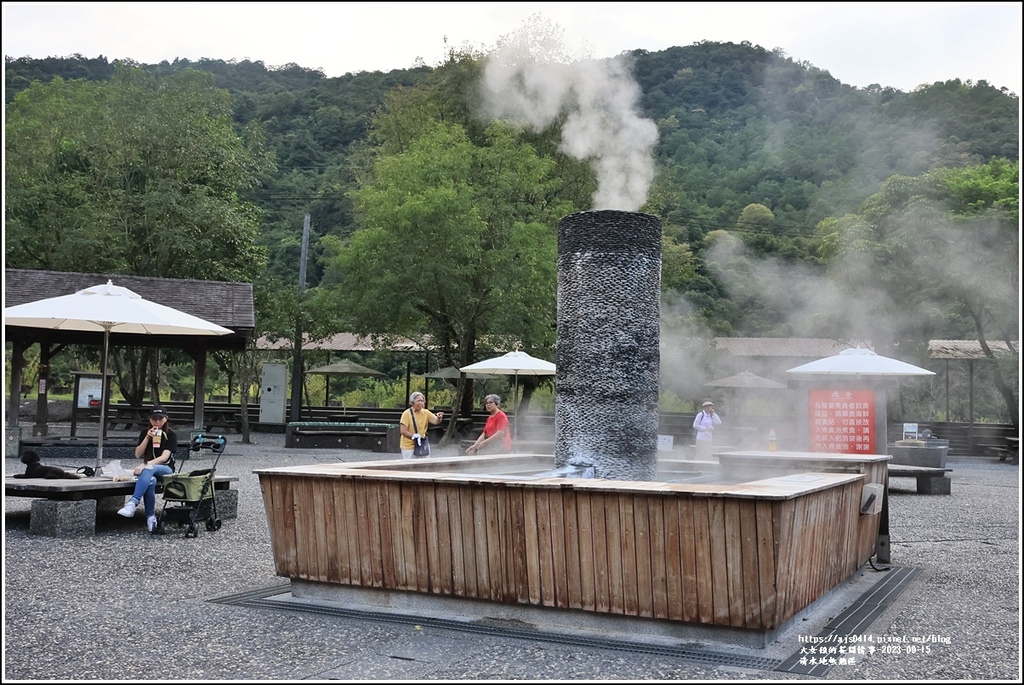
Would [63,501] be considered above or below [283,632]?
above

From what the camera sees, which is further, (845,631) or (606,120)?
(606,120)

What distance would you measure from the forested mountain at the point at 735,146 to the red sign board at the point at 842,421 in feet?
58.6

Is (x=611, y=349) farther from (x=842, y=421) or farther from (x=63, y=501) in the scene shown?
(x=842, y=421)

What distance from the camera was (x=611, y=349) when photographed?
7.31 metres

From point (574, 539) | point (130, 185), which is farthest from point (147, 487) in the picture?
point (130, 185)

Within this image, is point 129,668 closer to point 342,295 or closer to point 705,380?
point 342,295

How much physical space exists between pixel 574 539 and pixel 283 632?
5.63 feet

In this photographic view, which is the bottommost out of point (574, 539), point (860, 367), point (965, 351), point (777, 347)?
point (574, 539)

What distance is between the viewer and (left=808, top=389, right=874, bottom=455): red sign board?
1469cm

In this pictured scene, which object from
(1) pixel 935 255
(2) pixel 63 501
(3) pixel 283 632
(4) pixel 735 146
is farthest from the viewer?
(4) pixel 735 146

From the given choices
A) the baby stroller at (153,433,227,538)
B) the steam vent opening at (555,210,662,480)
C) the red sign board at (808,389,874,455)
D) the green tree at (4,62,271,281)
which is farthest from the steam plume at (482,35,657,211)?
the green tree at (4,62,271,281)

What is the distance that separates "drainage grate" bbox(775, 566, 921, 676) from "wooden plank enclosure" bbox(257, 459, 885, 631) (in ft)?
0.71

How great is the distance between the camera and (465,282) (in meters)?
24.4

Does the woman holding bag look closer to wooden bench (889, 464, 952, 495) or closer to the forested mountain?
wooden bench (889, 464, 952, 495)
